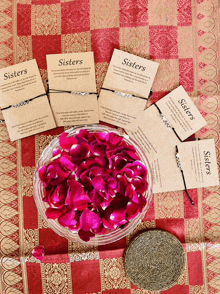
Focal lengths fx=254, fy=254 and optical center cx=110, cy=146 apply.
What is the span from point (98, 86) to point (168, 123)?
0.21m

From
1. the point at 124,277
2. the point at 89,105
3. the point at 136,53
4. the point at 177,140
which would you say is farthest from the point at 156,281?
the point at 136,53

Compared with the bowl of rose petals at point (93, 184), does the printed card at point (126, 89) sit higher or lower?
higher

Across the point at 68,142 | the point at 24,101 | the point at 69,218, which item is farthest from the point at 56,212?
the point at 24,101

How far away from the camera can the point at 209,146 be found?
67 centimetres

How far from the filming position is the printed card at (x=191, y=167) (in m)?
0.67

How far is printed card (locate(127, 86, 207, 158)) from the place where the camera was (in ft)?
2.17

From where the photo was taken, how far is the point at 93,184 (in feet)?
1.43

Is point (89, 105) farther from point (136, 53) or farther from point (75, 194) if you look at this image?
point (75, 194)

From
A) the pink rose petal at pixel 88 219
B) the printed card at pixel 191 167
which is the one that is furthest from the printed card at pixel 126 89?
the pink rose petal at pixel 88 219

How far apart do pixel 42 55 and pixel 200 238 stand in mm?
633

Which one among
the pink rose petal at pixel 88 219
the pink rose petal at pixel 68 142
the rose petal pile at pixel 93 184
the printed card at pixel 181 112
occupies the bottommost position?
the pink rose petal at pixel 88 219

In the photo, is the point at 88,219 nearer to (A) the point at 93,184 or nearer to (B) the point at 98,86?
(A) the point at 93,184

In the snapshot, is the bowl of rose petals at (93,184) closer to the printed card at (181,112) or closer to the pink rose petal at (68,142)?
the pink rose petal at (68,142)

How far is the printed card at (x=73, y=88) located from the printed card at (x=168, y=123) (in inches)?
5.1
